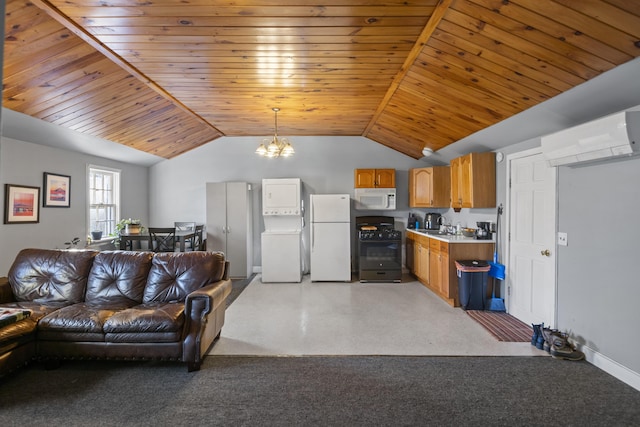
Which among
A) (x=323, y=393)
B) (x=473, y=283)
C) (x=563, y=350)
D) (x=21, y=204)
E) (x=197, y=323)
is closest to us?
(x=323, y=393)

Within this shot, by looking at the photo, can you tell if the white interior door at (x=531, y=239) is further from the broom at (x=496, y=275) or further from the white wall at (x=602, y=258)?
the white wall at (x=602, y=258)

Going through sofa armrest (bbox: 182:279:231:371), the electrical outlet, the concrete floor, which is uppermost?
the electrical outlet

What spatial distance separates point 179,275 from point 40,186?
2561 mm

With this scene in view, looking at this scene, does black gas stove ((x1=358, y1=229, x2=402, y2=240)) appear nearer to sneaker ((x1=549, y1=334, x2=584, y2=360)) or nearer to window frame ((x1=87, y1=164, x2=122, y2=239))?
sneaker ((x1=549, y1=334, x2=584, y2=360))

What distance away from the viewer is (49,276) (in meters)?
3.19

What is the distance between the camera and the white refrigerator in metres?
5.69

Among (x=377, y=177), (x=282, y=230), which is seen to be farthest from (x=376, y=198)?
(x=282, y=230)

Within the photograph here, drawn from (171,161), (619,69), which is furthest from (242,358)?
(171,161)

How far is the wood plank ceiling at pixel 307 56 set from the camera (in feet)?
7.27

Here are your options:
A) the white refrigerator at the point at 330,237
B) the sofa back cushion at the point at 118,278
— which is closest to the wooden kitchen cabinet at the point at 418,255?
the white refrigerator at the point at 330,237

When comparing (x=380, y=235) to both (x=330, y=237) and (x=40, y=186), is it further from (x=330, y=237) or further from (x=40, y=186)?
(x=40, y=186)

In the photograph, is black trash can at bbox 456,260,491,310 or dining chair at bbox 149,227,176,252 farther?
dining chair at bbox 149,227,176,252

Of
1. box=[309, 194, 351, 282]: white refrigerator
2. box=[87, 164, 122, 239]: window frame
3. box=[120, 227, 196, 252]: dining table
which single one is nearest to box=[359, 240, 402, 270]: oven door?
box=[309, 194, 351, 282]: white refrigerator

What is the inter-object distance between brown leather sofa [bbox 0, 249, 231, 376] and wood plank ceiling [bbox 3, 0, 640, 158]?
5.80 ft
